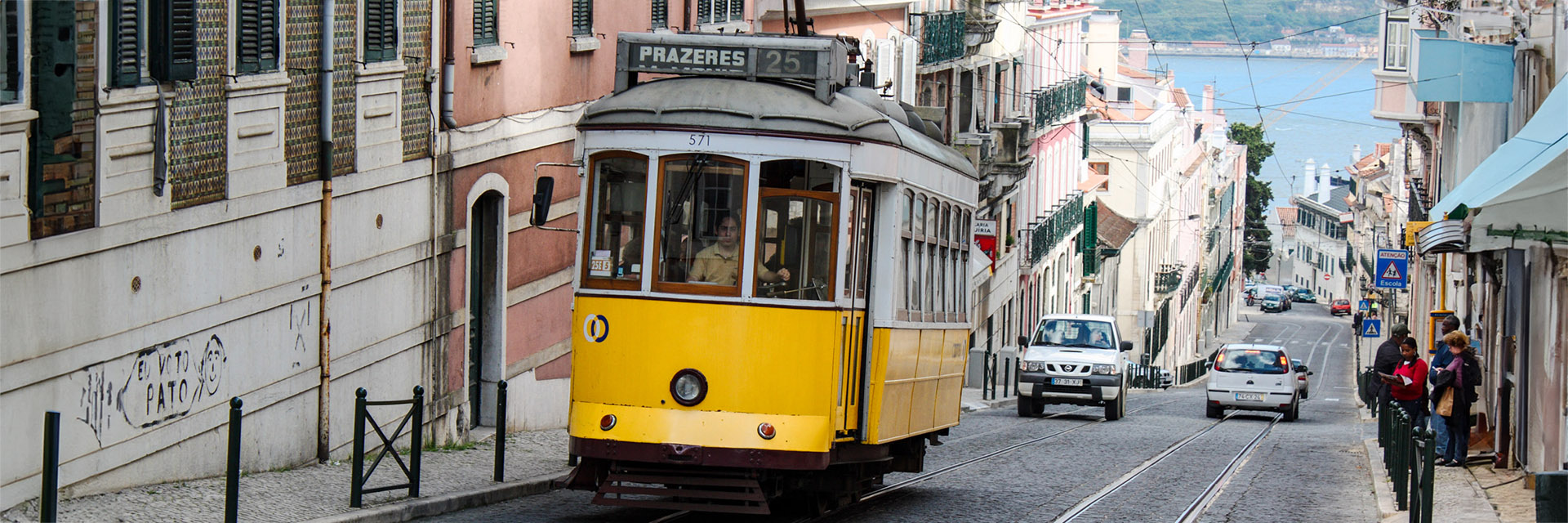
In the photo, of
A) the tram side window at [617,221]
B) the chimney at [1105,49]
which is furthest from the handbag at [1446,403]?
Result: the chimney at [1105,49]

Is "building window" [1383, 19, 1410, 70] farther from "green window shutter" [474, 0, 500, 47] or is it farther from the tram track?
"green window shutter" [474, 0, 500, 47]

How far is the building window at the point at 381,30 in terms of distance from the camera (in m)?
15.6

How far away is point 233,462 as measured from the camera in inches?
409

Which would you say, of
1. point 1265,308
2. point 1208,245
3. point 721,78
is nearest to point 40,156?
point 721,78

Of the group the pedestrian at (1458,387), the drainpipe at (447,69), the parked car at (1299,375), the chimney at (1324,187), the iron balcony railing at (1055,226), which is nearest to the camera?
the drainpipe at (447,69)

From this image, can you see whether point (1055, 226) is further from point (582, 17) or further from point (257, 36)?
point (257, 36)

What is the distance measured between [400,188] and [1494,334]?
14.8m

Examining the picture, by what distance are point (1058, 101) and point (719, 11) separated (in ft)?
100

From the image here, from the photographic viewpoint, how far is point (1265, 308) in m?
131

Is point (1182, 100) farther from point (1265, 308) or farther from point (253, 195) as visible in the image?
point (253, 195)

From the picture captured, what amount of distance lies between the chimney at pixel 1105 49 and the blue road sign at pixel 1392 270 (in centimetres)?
3975

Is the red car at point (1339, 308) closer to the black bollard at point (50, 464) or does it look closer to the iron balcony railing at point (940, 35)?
the iron balcony railing at point (940, 35)

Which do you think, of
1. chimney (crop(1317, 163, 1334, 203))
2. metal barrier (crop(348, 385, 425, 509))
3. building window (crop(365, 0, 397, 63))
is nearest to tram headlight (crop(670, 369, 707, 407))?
metal barrier (crop(348, 385, 425, 509))

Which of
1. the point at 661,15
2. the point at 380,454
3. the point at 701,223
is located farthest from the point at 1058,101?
the point at 380,454
